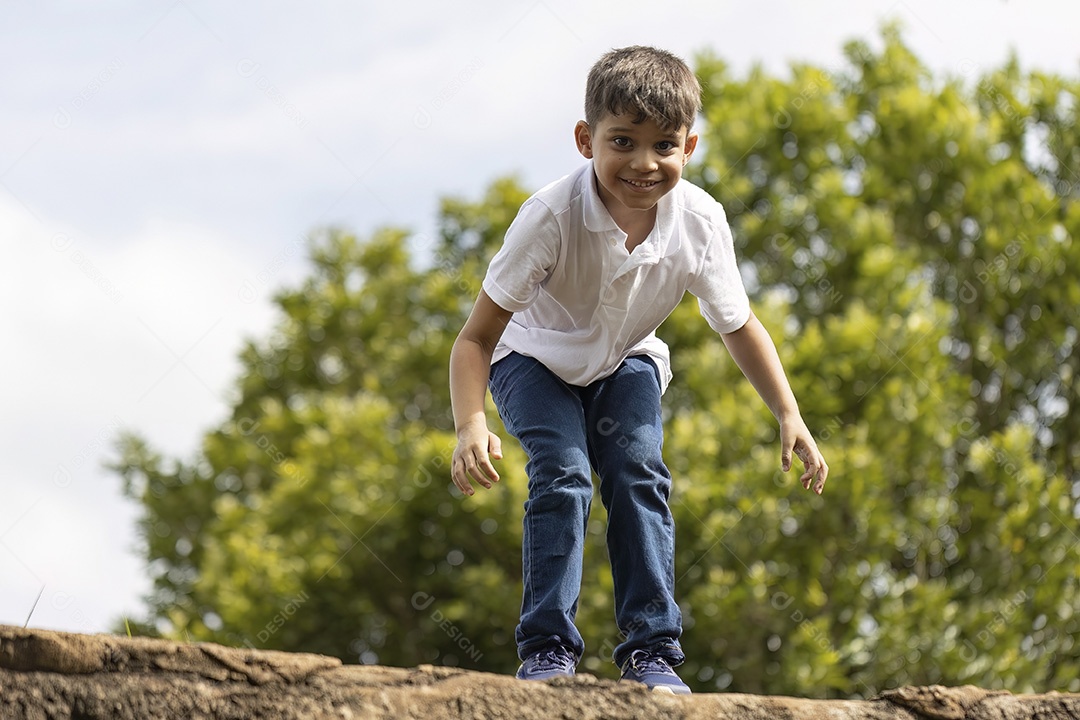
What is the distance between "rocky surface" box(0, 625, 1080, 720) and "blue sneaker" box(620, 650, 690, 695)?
32 cm

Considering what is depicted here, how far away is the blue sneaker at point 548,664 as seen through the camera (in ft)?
9.03

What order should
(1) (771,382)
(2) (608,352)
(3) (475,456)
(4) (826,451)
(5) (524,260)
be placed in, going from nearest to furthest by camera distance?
(3) (475,456)
(5) (524,260)
(2) (608,352)
(1) (771,382)
(4) (826,451)

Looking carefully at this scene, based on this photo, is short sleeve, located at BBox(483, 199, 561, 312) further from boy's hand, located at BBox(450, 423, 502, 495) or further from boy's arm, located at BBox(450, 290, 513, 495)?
boy's hand, located at BBox(450, 423, 502, 495)

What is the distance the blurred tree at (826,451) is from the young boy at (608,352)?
440 cm

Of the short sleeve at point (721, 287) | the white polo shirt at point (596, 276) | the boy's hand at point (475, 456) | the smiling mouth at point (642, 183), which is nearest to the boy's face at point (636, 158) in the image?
the smiling mouth at point (642, 183)

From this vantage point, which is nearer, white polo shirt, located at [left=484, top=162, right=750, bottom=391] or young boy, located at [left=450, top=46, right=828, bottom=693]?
young boy, located at [left=450, top=46, right=828, bottom=693]

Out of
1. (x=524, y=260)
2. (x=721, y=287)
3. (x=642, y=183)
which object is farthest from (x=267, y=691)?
(x=721, y=287)

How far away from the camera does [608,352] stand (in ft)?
10.0

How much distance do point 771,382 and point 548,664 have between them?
40.2 inches

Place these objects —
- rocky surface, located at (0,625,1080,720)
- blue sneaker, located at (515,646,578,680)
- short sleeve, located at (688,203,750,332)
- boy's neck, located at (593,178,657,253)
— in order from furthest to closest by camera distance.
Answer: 1. short sleeve, located at (688,203,750,332)
2. boy's neck, located at (593,178,657,253)
3. blue sneaker, located at (515,646,578,680)
4. rocky surface, located at (0,625,1080,720)

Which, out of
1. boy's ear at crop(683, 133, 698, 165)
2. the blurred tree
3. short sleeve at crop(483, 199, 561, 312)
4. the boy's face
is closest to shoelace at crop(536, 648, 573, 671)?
short sleeve at crop(483, 199, 561, 312)

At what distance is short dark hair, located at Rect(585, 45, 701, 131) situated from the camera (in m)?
2.79

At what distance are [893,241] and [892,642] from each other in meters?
3.33

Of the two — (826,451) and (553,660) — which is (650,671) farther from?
(826,451)
